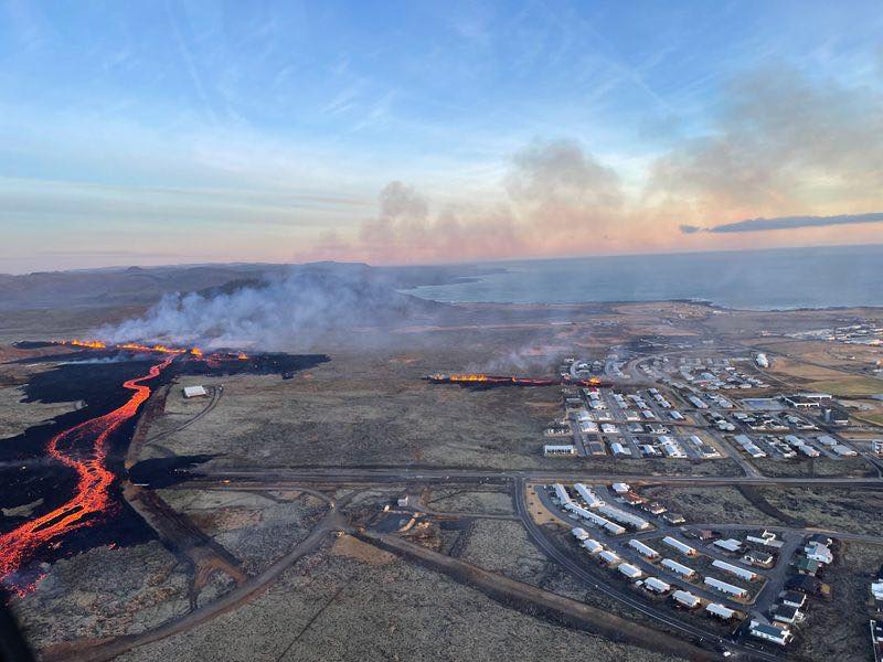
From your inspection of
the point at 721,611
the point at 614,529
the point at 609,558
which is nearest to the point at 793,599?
the point at 721,611

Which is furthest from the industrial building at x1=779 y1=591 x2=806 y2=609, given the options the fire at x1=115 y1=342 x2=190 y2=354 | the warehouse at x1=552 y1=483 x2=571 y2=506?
the fire at x1=115 y1=342 x2=190 y2=354

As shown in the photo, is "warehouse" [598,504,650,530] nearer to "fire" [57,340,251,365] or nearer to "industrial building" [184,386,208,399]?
"industrial building" [184,386,208,399]

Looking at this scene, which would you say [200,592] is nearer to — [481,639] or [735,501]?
[481,639]

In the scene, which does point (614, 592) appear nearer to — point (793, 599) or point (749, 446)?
point (793, 599)

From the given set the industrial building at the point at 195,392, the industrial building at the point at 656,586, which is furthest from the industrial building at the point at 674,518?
the industrial building at the point at 195,392

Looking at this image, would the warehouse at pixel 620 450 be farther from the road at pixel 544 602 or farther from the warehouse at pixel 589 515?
the road at pixel 544 602
